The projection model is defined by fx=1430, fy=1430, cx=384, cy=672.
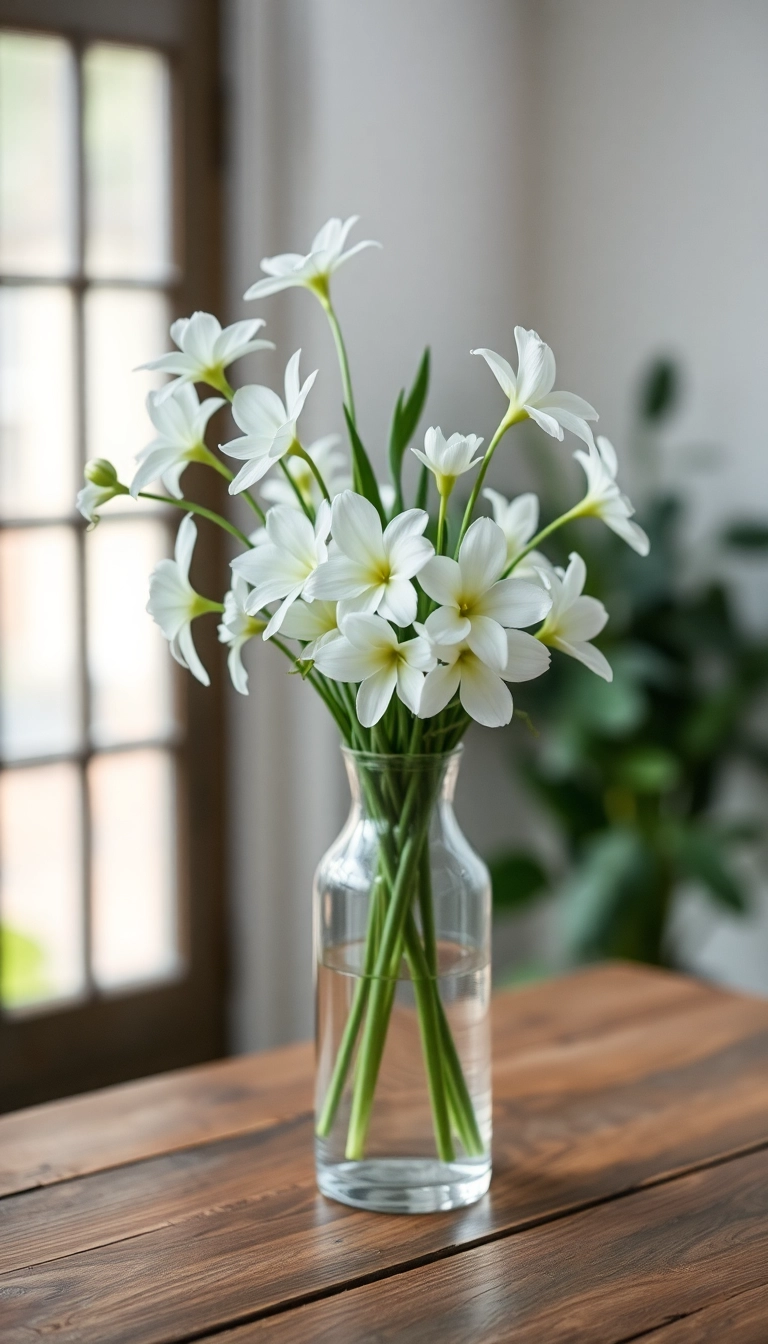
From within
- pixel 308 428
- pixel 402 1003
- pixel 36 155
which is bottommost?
pixel 402 1003

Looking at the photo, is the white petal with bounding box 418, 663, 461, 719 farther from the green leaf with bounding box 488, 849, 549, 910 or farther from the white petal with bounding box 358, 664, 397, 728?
the green leaf with bounding box 488, 849, 549, 910

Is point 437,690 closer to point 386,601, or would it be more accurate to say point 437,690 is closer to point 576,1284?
point 386,601

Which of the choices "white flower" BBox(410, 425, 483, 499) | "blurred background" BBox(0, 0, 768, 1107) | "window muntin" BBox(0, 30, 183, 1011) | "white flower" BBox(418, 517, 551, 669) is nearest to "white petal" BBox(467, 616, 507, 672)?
"white flower" BBox(418, 517, 551, 669)

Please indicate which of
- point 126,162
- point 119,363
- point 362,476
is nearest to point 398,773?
point 362,476

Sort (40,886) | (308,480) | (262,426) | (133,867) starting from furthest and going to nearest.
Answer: (133,867) < (40,886) < (308,480) < (262,426)

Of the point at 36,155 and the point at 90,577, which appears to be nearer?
the point at 36,155

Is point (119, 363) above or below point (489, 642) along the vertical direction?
above

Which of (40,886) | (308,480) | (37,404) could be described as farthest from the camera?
(40,886)
